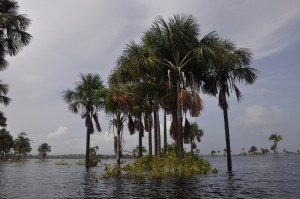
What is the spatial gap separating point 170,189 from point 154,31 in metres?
13.8

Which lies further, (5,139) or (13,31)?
(5,139)

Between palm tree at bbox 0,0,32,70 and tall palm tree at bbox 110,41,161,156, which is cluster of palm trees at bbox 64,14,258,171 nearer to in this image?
tall palm tree at bbox 110,41,161,156

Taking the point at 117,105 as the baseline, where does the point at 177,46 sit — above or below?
above

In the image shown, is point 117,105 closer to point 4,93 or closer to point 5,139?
point 4,93

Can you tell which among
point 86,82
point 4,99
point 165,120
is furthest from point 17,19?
point 86,82

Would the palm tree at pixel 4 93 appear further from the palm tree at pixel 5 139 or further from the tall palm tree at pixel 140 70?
the palm tree at pixel 5 139

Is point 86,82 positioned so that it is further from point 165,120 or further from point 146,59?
point 146,59

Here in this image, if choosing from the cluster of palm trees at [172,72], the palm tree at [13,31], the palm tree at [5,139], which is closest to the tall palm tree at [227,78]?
the cluster of palm trees at [172,72]

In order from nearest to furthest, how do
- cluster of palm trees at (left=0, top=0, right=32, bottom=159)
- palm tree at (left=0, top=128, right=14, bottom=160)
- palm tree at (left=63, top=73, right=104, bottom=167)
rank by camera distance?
cluster of palm trees at (left=0, top=0, right=32, bottom=159) < palm tree at (left=63, top=73, right=104, bottom=167) < palm tree at (left=0, top=128, right=14, bottom=160)

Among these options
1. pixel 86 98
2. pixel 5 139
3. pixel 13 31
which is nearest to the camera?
pixel 13 31

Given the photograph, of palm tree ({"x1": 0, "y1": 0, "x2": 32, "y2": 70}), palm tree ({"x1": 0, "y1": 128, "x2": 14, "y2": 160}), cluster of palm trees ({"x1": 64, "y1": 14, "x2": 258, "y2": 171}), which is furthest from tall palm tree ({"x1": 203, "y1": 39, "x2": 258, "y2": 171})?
palm tree ({"x1": 0, "y1": 128, "x2": 14, "y2": 160})

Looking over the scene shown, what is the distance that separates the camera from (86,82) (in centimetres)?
5006

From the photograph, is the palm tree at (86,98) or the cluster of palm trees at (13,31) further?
the palm tree at (86,98)

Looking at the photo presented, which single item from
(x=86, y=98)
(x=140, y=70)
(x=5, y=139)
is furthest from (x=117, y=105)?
(x=5, y=139)
